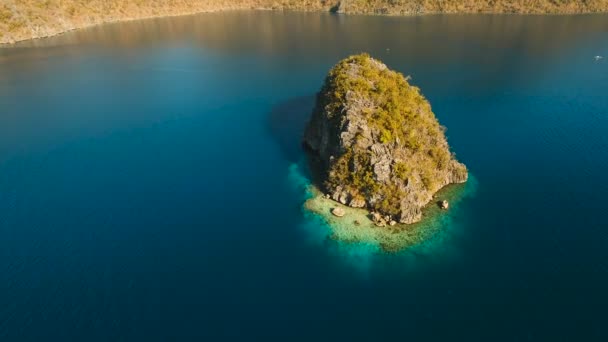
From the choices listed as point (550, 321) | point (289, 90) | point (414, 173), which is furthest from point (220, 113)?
point (550, 321)

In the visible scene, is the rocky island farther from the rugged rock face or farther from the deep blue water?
the deep blue water

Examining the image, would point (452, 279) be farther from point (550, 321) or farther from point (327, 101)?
point (327, 101)

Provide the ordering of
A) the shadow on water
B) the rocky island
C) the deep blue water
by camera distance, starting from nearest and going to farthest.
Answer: the deep blue water → the rocky island → the shadow on water

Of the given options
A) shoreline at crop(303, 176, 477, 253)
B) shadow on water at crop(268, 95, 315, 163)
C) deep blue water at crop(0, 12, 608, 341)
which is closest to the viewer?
deep blue water at crop(0, 12, 608, 341)

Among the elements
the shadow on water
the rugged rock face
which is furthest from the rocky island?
the shadow on water

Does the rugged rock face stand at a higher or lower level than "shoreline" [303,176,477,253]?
higher

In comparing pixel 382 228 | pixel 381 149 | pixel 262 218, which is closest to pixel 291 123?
pixel 381 149
